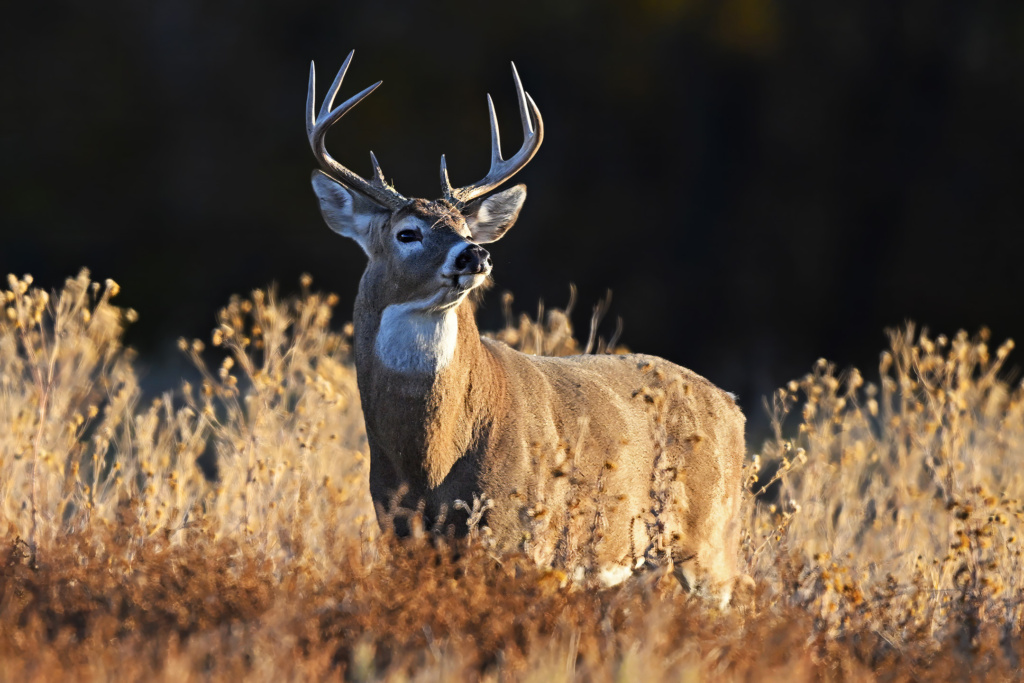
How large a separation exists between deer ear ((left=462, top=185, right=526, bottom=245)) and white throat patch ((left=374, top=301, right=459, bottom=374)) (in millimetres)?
868

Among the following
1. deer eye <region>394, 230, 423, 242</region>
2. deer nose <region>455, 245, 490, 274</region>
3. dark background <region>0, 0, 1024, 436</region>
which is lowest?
deer nose <region>455, 245, 490, 274</region>

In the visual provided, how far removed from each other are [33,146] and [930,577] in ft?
50.1

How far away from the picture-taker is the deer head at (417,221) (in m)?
5.57

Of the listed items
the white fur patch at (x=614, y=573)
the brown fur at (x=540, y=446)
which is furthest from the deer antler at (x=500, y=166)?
the white fur patch at (x=614, y=573)

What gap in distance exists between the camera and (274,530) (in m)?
6.21

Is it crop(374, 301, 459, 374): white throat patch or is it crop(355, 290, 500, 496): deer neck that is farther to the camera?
crop(374, 301, 459, 374): white throat patch

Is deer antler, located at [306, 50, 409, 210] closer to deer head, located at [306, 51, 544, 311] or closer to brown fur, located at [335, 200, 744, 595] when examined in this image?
deer head, located at [306, 51, 544, 311]

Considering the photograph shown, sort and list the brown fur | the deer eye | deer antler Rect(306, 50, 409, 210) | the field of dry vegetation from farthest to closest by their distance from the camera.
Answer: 1. deer antler Rect(306, 50, 409, 210)
2. the deer eye
3. the brown fur
4. the field of dry vegetation

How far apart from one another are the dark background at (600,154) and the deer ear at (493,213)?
8445mm

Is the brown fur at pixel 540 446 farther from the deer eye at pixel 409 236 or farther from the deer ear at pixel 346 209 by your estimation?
the deer ear at pixel 346 209

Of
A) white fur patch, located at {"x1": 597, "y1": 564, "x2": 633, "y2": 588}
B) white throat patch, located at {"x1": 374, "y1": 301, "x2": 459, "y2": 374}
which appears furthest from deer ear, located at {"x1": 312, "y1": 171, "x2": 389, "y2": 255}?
white fur patch, located at {"x1": 597, "y1": 564, "x2": 633, "y2": 588}

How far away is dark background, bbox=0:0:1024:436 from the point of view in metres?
Answer: 15.8

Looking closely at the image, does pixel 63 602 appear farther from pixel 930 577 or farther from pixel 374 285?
pixel 930 577

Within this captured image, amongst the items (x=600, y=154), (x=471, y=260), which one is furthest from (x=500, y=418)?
(x=600, y=154)
